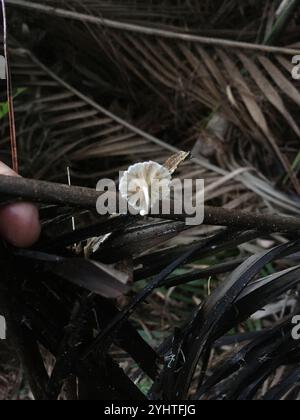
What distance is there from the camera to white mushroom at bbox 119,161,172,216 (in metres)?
0.51

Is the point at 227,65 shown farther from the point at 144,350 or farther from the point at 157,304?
the point at 144,350

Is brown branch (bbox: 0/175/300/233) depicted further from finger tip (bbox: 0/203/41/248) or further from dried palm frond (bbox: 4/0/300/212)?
dried palm frond (bbox: 4/0/300/212)

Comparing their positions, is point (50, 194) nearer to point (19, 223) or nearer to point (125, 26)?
point (19, 223)

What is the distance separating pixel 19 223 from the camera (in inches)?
20.0

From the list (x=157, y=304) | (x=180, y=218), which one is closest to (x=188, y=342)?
(x=180, y=218)

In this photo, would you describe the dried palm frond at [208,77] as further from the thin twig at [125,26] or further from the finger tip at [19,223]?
the finger tip at [19,223]

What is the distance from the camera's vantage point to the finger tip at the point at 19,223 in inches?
19.9

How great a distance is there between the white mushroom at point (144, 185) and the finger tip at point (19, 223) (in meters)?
0.08

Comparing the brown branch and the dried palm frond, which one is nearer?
the brown branch

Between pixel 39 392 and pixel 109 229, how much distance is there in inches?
7.4

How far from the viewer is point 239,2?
4.58 feet

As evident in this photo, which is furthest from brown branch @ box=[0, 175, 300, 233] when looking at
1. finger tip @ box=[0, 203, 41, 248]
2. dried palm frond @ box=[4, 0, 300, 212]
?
dried palm frond @ box=[4, 0, 300, 212]

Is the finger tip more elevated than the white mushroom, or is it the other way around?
the white mushroom

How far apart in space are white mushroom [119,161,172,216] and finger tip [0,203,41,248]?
0.08 m
